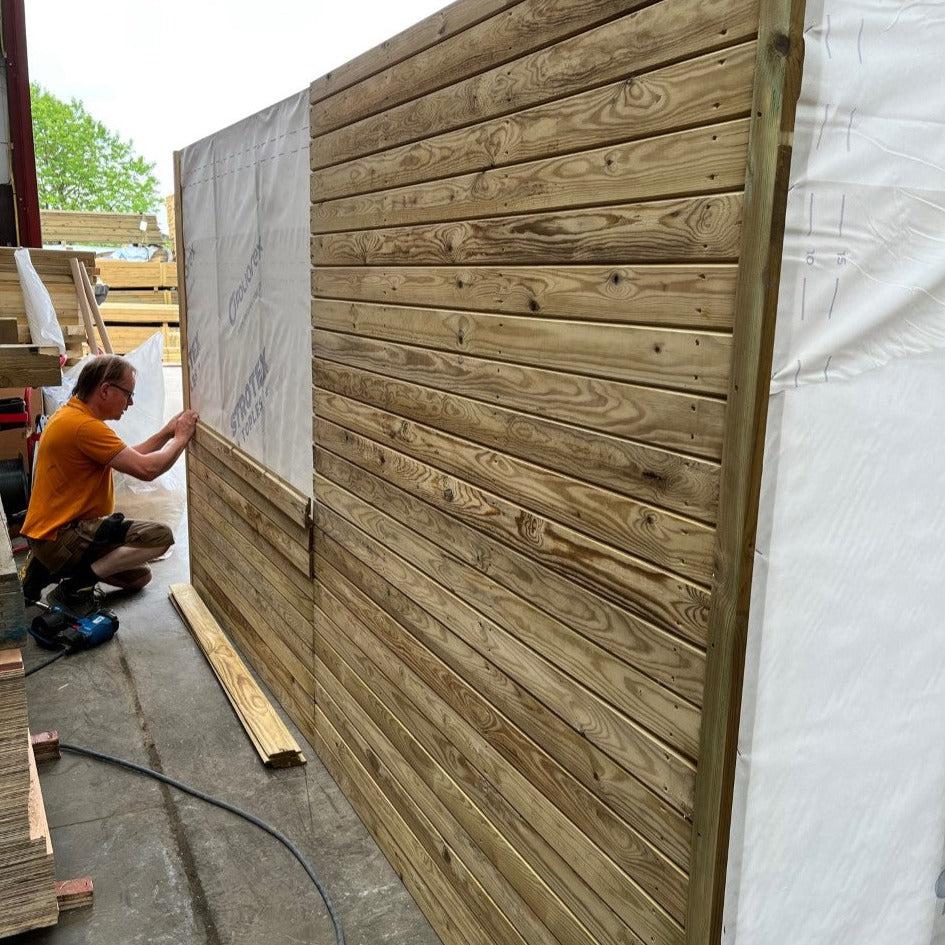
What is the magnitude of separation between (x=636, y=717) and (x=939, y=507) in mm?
771

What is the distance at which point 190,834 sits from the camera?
3488mm

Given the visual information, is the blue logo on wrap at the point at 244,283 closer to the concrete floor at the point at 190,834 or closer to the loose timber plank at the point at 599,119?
the loose timber plank at the point at 599,119

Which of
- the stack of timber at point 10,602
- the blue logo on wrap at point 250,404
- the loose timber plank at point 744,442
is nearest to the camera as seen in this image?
the loose timber plank at point 744,442

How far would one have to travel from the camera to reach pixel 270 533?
4.47 metres

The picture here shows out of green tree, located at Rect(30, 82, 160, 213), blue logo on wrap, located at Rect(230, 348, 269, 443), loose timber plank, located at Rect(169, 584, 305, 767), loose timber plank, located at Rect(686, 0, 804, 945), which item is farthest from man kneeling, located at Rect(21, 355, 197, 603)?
green tree, located at Rect(30, 82, 160, 213)

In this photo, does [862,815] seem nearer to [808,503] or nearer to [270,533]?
[808,503]

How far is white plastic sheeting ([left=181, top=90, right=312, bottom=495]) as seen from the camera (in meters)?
3.86

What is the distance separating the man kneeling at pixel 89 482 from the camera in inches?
215

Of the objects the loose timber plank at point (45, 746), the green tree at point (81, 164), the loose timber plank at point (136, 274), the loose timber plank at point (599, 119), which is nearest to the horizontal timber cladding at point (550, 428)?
the loose timber plank at point (599, 119)

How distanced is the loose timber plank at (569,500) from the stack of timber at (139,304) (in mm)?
15215

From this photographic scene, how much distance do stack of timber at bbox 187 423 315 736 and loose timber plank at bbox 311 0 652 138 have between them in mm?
1673

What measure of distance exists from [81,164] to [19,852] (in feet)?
132

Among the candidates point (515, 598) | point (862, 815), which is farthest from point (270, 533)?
point (862, 815)

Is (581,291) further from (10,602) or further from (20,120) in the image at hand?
(20,120)
